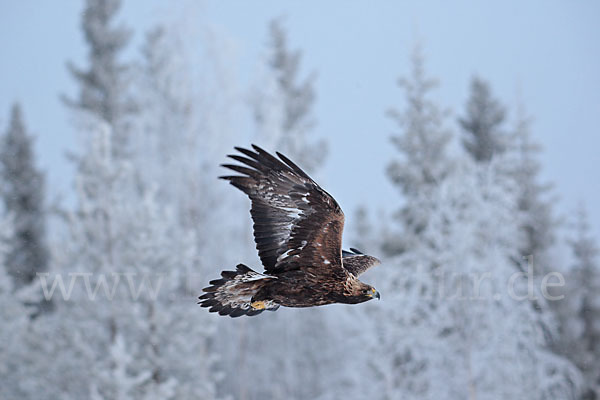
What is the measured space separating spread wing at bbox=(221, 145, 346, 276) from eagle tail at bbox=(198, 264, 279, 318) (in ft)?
0.58

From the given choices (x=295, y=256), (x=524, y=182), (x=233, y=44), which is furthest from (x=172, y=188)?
(x=295, y=256)

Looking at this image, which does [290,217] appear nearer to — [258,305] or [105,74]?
[258,305]

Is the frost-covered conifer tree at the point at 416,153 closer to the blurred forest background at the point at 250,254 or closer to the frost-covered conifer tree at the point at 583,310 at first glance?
the blurred forest background at the point at 250,254

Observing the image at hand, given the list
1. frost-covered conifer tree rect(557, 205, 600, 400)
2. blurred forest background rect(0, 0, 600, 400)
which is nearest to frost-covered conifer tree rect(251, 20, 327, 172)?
blurred forest background rect(0, 0, 600, 400)

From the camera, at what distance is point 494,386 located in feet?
46.1

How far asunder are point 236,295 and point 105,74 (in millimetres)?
20924

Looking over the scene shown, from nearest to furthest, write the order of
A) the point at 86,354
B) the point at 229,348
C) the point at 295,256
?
the point at 295,256
the point at 86,354
the point at 229,348

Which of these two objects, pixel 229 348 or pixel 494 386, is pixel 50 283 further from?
pixel 229 348

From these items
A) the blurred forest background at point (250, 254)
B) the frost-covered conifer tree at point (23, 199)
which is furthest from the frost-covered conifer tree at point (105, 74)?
the frost-covered conifer tree at point (23, 199)

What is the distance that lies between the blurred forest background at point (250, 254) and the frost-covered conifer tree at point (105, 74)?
0.21 ft

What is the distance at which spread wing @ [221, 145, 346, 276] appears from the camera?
217 inches

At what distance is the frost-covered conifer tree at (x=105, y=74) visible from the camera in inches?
973

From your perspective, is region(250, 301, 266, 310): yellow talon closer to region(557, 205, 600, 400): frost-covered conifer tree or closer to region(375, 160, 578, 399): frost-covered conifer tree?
region(375, 160, 578, 399): frost-covered conifer tree

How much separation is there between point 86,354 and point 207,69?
10802 millimetres
